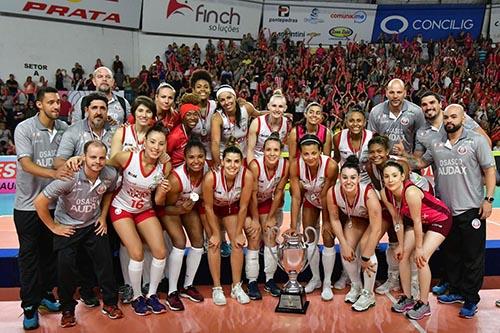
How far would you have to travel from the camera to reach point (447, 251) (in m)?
4.07

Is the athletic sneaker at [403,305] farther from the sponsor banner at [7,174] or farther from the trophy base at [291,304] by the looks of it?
the sponsor banner at [7,174]

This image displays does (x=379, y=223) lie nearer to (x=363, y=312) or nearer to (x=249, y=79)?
(x=363, y=312)

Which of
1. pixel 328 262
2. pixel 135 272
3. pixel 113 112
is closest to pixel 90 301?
pixel 135 272

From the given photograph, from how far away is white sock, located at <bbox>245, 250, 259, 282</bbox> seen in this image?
4.17 metres

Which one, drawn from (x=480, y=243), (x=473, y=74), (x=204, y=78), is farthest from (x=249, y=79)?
(x=480, y=243)

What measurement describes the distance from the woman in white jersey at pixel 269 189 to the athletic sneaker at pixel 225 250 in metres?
0.47

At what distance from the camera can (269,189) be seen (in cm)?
422

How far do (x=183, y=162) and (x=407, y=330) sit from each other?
2.20 metres

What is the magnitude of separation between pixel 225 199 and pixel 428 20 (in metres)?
17.3

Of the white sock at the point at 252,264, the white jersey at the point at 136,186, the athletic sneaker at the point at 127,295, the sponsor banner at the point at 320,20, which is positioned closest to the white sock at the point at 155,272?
the athletic sneaker at the point at 127,295

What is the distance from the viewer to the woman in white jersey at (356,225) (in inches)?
152

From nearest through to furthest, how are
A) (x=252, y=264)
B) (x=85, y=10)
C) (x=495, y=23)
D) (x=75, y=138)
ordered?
1. (x=75, y=138)
2. (x=252, y=264)
3. (x=85, y=10)
4. (x=495, y=23)

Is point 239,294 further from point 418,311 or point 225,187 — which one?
point 418,311

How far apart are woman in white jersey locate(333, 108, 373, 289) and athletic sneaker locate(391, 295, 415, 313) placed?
0.61m
